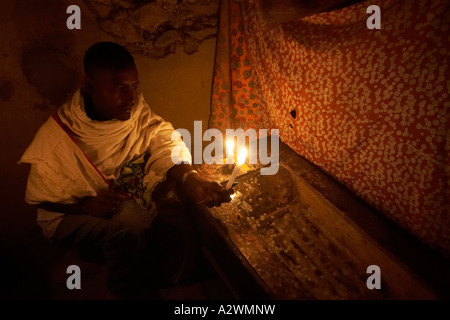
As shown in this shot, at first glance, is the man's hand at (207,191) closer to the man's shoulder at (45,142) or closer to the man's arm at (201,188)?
the man's arm at (201,188)

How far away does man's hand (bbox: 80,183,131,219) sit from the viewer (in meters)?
1.98

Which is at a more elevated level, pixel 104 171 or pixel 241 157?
pixel 241 157

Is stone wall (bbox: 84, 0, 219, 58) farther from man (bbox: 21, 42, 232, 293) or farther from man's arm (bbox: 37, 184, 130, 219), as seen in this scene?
man's arm (bbox: 37, 184, 130, 219)

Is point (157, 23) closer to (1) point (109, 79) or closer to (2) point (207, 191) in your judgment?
(1) point (109, 79)

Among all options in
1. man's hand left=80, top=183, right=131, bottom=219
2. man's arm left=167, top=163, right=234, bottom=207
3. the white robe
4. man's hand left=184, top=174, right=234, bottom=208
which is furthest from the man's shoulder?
man's hand left=184, top=174, right=234, bottom=208

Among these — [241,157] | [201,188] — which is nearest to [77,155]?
[201,188]

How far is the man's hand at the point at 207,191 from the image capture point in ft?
7.02

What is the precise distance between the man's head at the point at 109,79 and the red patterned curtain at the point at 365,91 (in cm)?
128

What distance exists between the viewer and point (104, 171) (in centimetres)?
225

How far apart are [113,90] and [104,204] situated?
86cm

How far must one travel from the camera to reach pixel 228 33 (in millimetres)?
2834

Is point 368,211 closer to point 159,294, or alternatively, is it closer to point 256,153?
point 256,153

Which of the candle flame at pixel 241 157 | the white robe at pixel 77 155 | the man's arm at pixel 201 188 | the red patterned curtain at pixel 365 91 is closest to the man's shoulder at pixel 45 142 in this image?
the white robe at pixel 77 155
